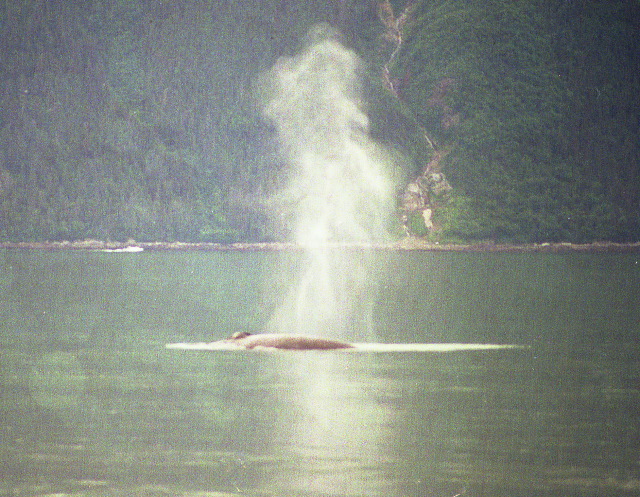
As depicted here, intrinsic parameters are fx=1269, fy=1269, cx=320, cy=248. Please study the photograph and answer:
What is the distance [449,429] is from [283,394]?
309 inches

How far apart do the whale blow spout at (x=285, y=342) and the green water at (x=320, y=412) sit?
1.82 m

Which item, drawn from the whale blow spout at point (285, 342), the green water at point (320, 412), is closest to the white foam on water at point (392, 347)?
the whale blow spout at point (285, 342)

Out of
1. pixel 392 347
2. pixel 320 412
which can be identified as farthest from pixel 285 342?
pixel 320 412

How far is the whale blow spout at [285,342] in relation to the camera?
180 ft

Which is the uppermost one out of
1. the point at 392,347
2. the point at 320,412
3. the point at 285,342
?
the point at 392,347

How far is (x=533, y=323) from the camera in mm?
72938

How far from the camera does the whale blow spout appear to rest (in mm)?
54844

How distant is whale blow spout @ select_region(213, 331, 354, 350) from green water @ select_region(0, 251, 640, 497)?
182 cm

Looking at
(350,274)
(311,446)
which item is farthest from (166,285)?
(311,446)

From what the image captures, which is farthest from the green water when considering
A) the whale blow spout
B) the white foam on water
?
the whale blow spout

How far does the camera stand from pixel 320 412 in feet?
125

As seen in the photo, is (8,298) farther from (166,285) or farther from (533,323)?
(533,323)

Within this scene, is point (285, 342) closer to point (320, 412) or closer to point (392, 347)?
point (392, 347)

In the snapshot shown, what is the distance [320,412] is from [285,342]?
674 inches
